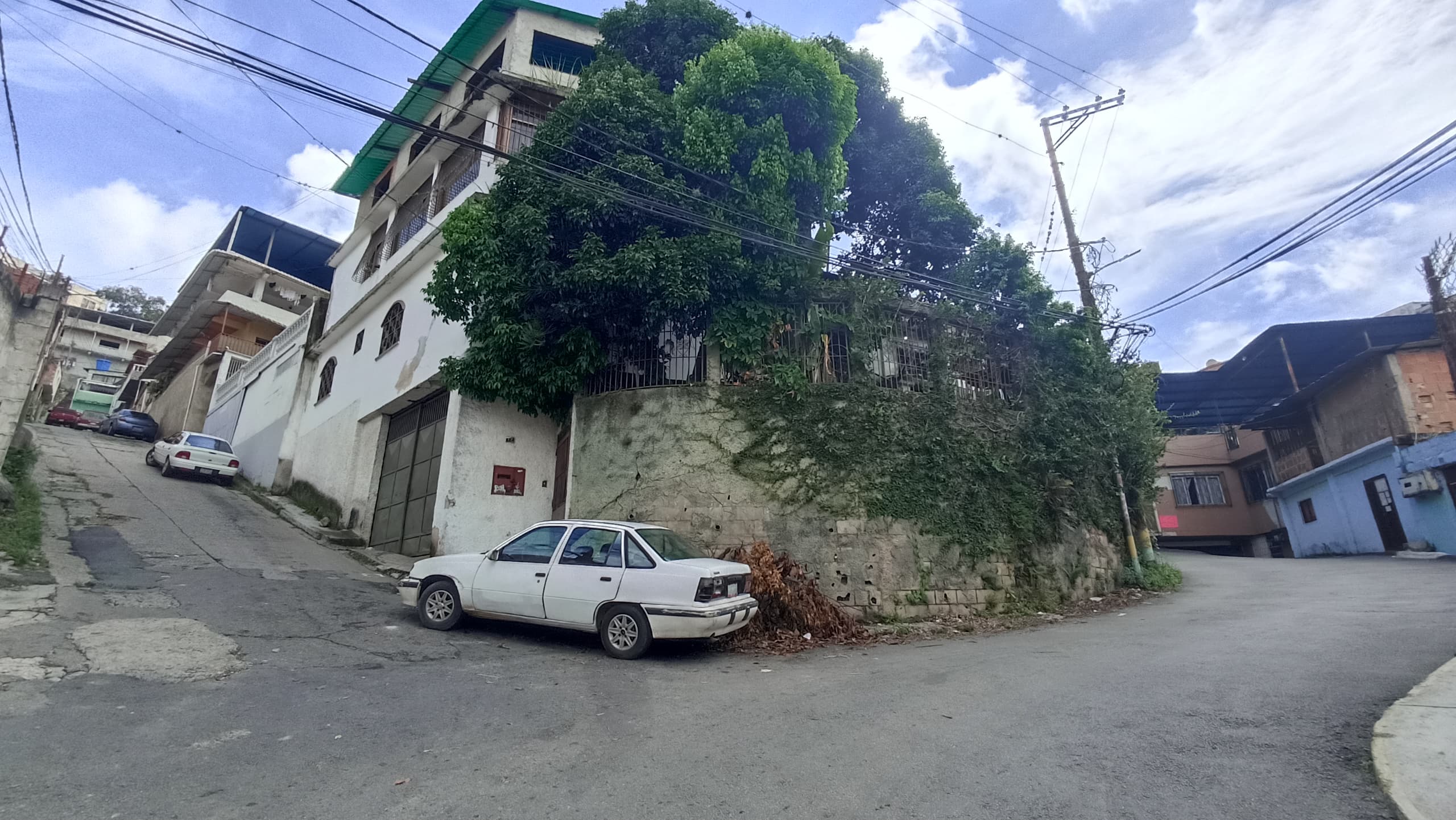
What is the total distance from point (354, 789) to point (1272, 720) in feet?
19.1

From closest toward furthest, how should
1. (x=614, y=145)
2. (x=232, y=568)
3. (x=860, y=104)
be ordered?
(x=232, y=568) < (x=614, y=145) < (x=860, y=104)

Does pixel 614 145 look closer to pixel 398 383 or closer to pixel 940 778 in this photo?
pixel 398 383

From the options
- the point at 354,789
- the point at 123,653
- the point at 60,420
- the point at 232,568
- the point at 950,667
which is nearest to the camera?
the point at 354,789

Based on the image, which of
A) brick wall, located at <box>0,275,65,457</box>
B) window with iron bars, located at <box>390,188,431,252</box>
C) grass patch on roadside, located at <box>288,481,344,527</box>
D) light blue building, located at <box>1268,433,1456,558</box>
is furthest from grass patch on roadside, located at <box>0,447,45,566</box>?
light blue building, located at <box>1268,433,1456,558</box>

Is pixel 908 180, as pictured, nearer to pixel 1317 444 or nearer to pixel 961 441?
pixel 961 441

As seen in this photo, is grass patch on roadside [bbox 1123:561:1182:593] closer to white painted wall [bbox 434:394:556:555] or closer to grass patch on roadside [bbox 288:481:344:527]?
white painted wall [bbox 434:394:556:555]

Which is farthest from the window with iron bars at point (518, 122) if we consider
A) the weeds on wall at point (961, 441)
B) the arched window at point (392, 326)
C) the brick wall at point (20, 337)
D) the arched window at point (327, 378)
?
the arched window at point (327, 378)

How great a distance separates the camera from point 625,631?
7387 millimetres

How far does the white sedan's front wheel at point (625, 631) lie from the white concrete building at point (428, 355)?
16.6ft

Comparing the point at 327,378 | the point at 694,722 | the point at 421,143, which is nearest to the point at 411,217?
the point at 421,143

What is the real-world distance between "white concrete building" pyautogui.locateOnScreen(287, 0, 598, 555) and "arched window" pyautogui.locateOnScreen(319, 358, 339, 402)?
3.5 inches

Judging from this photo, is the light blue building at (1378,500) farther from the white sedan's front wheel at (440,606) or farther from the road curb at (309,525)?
the road curb at (309,525)

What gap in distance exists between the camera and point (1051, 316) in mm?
12828

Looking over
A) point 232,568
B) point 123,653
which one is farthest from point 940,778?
point 232,568
